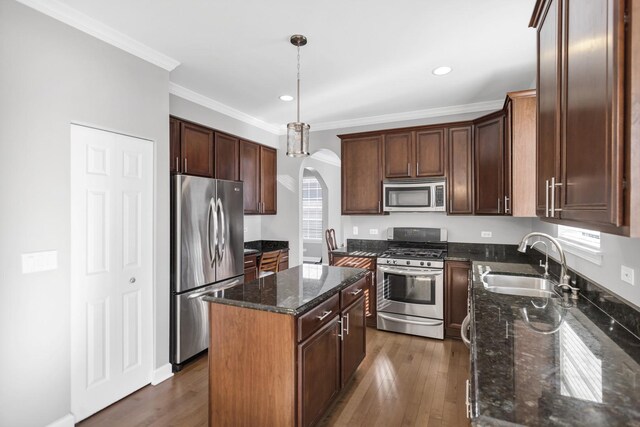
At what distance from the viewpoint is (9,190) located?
1886 millimetres

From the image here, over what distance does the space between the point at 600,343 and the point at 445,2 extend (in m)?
2.02

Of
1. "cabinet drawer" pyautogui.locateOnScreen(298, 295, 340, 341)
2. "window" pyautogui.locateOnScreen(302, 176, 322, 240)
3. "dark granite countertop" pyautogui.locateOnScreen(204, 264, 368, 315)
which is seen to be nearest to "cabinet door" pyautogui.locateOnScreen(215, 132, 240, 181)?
"dark granite countertop" pyautogui.locateOnScreen(204, 264, 368, 315)

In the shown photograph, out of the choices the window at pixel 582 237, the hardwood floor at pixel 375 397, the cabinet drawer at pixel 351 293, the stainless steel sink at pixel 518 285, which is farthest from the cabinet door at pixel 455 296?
the cabinet drawer at pixel 351 293

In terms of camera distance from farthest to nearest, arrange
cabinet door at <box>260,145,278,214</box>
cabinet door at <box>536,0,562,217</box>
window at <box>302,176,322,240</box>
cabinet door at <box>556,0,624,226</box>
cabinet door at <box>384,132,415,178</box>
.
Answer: window at <box>302,176,322,240</box>, cabinet door at <box>260,145,278,214</box>, cabinet door at <box>384,132,415,178</box>, cabinet door at <box>536,0,562,217</box>, cabinet door at <box>556,0,624,226</box>

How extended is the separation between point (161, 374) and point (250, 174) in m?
2.60

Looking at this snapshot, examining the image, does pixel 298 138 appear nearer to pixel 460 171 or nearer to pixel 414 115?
pixel 460 171

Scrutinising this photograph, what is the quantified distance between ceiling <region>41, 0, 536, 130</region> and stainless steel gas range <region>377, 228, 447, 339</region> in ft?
6.15

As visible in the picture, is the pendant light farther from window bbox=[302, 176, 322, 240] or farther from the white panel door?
window bbox=[302, 176, 322, 240]

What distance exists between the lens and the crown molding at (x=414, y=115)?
13.0 feet

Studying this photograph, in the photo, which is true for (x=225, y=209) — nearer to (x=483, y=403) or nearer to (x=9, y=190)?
(x=9, y=190)

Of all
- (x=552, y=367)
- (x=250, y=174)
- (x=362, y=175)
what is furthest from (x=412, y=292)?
(x=552, y=367)

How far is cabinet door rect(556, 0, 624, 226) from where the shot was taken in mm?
845

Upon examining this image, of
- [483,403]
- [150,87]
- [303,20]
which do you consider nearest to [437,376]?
[483,403]

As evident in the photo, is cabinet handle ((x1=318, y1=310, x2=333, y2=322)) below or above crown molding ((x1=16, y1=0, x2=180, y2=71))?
below
